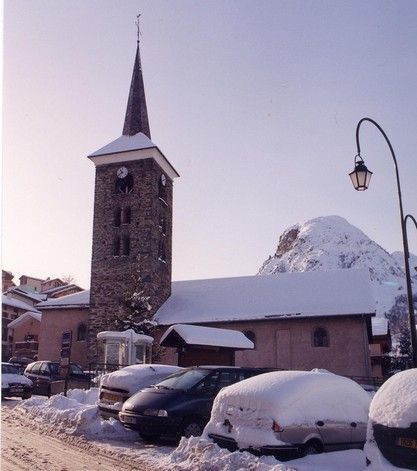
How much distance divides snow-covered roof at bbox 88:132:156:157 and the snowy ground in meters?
26.8

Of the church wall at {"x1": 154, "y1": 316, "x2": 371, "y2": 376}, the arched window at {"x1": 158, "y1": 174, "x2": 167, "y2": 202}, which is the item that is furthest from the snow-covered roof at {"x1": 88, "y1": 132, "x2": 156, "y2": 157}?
the church wall at {"x1": 154, "y1": 316, "x2": 371, "y2": 376}

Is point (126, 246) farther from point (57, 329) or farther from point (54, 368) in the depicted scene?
point (54, 368)

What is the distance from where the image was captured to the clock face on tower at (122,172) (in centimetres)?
3776

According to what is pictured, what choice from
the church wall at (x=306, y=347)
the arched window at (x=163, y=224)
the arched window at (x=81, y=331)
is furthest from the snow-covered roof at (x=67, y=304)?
the church wall at (x=306, y=347)

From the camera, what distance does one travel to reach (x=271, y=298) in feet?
110

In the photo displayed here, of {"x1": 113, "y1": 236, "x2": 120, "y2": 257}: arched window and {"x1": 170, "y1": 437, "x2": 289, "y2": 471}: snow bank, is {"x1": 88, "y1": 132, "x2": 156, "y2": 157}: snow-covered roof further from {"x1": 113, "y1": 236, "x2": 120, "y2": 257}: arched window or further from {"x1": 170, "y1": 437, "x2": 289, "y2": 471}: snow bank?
{"x1": 170, "y1": 437, "x2": 289, "y2": 471}: snow bank

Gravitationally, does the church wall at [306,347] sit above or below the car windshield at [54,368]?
above

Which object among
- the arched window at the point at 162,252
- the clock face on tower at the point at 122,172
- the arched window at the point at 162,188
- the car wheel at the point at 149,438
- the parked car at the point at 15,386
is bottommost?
the car wheel at the point at 149,438

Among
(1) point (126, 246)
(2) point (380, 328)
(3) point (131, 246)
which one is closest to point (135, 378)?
(3) point (131, 246)

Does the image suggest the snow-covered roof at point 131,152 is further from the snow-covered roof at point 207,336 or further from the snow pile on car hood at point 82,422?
the snow pile on car hood at point 82,422

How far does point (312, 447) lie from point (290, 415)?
2.40ft

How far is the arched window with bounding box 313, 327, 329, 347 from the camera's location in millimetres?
30016

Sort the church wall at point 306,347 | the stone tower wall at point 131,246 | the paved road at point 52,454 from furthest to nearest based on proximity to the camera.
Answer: the stone tower wall at point 131,246, the church wall at point 306,347, the paved road at point 52,454

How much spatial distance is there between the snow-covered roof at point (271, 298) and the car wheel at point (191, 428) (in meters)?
20.4
